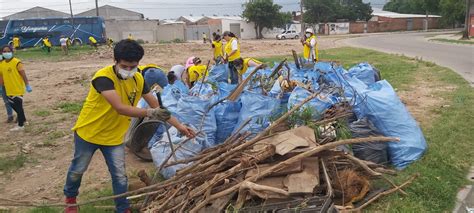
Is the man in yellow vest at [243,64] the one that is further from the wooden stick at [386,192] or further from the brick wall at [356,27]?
the brick wall at [356,27]

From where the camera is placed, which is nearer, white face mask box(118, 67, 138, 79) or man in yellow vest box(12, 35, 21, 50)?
white face mask box(118, 67, 138, 79)

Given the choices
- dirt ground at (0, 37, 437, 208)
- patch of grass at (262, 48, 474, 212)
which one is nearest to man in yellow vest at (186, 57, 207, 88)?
dirt ground at (0, 37, 437, 208)

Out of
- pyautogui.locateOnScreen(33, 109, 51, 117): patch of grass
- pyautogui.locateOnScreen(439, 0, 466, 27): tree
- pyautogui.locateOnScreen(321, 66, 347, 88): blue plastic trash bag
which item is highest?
pyautogui.locateOnScreen(439, 0, 466, 27): tree

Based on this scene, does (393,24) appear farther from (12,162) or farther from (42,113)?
(12,162)

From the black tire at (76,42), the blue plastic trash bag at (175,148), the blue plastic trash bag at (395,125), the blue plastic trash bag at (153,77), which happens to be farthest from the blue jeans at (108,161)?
the black tire at (76,42)

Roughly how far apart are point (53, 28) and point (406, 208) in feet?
127

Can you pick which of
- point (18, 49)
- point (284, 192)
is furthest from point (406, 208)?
point (18, 49)

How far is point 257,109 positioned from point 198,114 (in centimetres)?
67

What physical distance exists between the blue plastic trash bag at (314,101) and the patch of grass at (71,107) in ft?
17.6

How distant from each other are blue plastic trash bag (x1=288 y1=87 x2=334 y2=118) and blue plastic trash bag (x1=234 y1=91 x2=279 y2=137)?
0.20 meters

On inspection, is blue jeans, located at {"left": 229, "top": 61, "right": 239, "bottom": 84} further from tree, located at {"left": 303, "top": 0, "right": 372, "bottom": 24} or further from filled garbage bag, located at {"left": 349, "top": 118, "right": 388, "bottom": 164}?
tree, located at {"left": 303, "top": 0, "right": 372, "bottom": 24}

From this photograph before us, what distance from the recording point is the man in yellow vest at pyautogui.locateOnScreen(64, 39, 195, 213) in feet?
10.6

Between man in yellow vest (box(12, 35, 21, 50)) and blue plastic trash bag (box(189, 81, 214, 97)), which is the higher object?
man in yellow vest (box(12, 35, 21, 50))

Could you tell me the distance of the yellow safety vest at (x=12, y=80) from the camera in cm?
727
